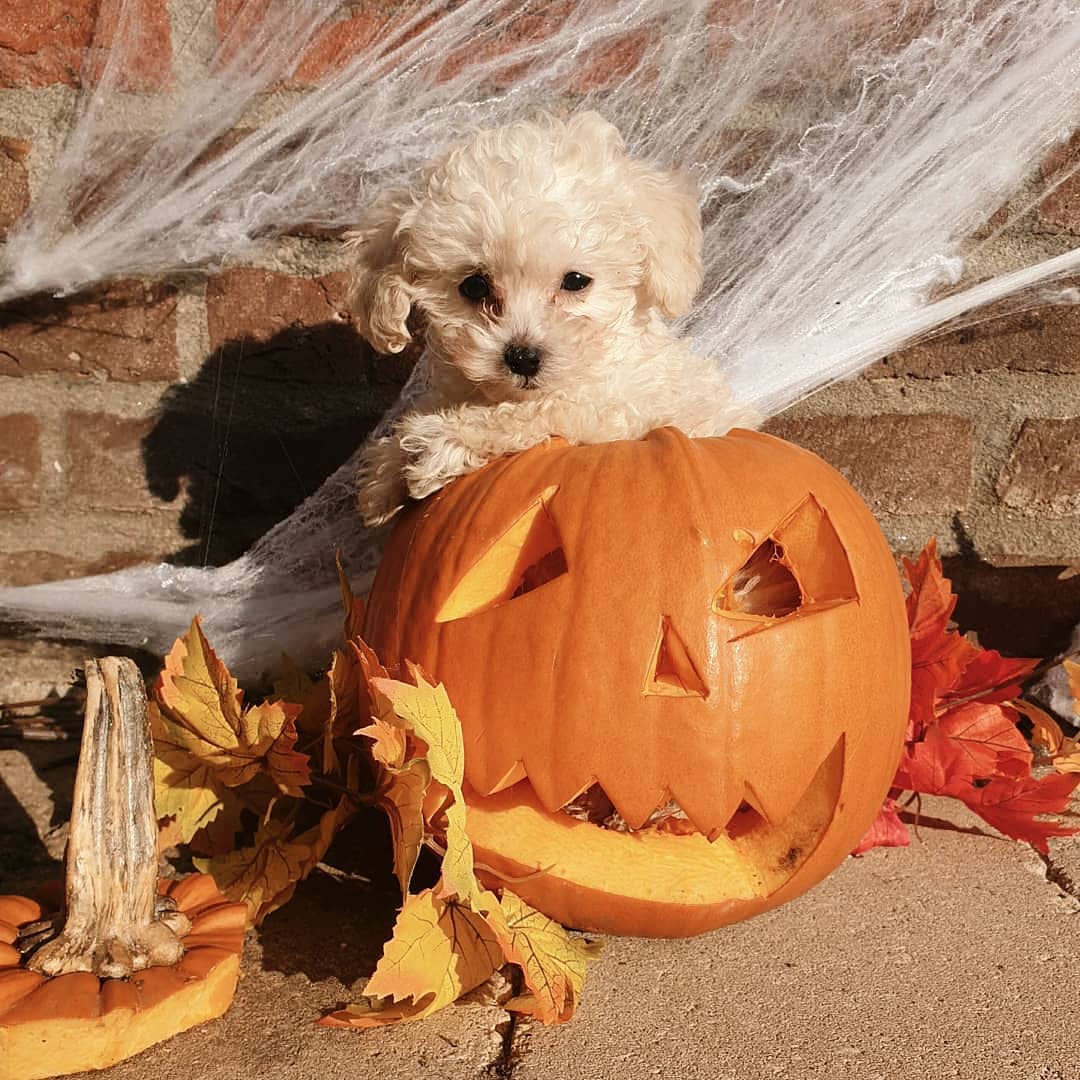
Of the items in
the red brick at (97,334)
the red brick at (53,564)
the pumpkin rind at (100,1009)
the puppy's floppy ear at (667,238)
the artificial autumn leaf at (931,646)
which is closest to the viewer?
the pumpkin rind at (100,1009)

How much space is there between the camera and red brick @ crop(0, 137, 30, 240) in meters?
1.85

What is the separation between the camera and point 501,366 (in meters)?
1.45

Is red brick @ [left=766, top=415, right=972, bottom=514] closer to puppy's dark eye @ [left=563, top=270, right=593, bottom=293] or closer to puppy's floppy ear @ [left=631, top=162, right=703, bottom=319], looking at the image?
puppy's floppy ear @ [left=631, top=162, right=703, bottom=319]

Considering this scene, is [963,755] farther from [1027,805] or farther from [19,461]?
[19,461]

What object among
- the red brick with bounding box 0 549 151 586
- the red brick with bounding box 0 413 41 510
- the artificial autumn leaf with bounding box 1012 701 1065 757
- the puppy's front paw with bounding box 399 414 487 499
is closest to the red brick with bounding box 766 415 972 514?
the artificial autumn leaf with bounding box 1012 701 1065 757

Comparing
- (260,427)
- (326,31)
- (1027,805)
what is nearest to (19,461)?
(260,427)

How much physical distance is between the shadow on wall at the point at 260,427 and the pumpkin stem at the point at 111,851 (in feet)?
2.95

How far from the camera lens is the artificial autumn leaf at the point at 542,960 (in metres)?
1.10

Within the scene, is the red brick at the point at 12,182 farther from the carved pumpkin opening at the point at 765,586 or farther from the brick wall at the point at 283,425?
the carved pumpkin opening at the point at 765,586

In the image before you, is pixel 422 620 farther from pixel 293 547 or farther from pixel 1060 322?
pixel 1060 322

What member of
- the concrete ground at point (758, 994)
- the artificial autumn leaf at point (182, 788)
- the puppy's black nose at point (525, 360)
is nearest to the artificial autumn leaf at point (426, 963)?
the concrete ground at point (758, 994)

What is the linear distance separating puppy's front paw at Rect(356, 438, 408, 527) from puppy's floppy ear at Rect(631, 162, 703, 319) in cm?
45

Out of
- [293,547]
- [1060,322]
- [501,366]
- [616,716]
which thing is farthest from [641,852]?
[1060,322]

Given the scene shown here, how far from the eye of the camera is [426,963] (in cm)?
109
